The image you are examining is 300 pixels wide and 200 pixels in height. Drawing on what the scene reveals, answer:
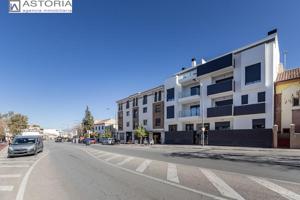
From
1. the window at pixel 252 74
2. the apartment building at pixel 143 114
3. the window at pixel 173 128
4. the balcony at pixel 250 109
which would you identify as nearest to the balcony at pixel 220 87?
the window at pixel 252 74

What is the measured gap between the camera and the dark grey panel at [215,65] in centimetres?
3816

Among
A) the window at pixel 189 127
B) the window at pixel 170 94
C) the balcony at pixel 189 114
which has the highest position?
the window at pixel 170 94

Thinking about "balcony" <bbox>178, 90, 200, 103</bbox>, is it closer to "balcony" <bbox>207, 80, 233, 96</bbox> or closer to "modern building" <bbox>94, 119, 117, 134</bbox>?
"balcony" <bbox>207, 80, 233, 96</bbox>

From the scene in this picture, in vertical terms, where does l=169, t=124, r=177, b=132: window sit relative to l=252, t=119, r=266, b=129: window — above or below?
below

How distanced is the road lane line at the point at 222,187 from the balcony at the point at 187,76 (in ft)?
115

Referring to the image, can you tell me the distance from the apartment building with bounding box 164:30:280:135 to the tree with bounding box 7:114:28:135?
194 feet

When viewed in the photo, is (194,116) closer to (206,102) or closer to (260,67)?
(206,102)

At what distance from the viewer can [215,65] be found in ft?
132

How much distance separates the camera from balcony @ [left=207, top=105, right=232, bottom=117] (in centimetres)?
3747

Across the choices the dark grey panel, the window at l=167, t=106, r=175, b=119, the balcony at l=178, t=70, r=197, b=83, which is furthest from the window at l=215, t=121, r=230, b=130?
the window at l=167, t=106, r=175, b=119

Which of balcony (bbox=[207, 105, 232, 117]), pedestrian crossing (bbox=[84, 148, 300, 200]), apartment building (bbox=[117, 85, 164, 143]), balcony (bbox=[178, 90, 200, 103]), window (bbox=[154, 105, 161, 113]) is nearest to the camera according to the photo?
pedestrian crossing (bbox=[84, 148, 300, 200])

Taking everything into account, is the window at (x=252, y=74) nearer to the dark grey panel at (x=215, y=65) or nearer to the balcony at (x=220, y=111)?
the dark grey panel at (x=215, y=65)

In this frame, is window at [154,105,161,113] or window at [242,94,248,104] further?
window at [154,105,161,113]

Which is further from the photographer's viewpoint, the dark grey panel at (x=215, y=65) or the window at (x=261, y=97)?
the dark grey panel at (x=215, y=65)
